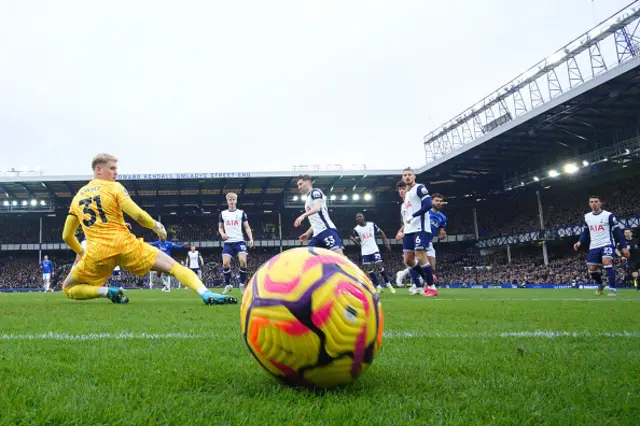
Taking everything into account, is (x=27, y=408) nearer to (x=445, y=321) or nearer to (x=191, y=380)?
(x=191, y=380)

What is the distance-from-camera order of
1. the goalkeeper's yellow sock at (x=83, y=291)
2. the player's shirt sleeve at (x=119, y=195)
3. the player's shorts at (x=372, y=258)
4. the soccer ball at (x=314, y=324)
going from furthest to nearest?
the player's shorts at (x=372, y=258) < the goalkeeper's yellow sock at (x=83, y=291) < the player's shirt sleeve at (x=119, y=195) < the soccer ball at (x=314, y=324)

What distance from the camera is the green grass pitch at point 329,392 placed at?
5.58 feet

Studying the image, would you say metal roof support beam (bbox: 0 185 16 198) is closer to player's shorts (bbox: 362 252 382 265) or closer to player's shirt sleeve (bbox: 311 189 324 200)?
player's shorts (bbox: 362 252 382 265)

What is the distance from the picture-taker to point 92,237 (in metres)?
6.48

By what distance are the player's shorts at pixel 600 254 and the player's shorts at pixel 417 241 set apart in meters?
4.47

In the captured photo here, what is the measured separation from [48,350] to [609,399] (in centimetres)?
302

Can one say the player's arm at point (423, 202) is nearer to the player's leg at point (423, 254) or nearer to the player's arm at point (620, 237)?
the player's leg at point (423, 254)

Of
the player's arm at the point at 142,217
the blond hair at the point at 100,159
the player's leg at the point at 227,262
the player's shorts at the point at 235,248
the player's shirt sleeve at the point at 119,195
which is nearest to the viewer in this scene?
the player's arm at the point at 142,217

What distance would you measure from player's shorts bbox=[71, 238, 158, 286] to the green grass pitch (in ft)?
8.39

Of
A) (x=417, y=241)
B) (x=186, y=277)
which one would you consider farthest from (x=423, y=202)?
(x=186, y=277)

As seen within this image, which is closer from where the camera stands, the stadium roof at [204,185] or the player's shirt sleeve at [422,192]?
the player's shirt sleeve at [422,192]

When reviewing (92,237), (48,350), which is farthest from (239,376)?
(92,237)

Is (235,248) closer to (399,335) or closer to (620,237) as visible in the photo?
(620,237)

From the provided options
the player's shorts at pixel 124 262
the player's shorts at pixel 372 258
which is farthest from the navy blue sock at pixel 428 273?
the player's shorts at pixel 124 262
